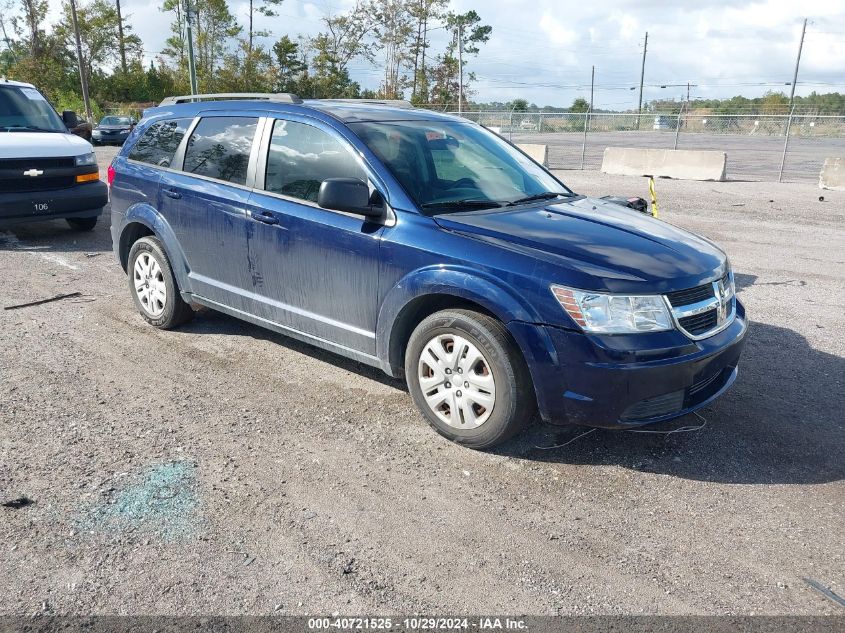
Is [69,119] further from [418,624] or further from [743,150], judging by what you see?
[743,150]

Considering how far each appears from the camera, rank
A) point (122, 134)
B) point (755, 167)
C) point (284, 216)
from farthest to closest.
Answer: point (122, 134), point (755, 167), point (284, 216)

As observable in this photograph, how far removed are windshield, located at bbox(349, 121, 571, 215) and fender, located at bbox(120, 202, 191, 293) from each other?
6.11ft

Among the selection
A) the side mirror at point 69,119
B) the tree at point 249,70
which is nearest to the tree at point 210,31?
the tree at point 249,70

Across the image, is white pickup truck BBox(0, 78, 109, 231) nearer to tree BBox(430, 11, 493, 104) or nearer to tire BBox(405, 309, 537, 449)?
tire BBox(405, 309, 537, 449)

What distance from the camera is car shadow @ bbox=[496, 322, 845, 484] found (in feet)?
12.3

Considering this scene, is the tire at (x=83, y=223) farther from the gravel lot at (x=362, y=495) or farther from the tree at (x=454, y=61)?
the tree at (x=454, y=61)

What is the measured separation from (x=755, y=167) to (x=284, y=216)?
888 inches

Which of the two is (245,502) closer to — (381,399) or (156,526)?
(156,526)

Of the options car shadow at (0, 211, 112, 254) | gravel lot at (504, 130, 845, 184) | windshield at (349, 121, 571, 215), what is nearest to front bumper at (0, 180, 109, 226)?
car shadow at (0, 211, 112, 254)

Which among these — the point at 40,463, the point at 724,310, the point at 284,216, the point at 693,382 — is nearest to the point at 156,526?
the point at 40,463

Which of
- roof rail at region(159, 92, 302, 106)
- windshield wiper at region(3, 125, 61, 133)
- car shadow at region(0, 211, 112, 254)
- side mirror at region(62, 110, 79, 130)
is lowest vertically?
car shadow at region(0, 211, 112, 254)

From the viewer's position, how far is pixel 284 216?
4562 mm

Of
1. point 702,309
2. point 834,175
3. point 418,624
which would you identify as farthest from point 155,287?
point 834,175

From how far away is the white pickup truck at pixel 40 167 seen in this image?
870 cm
